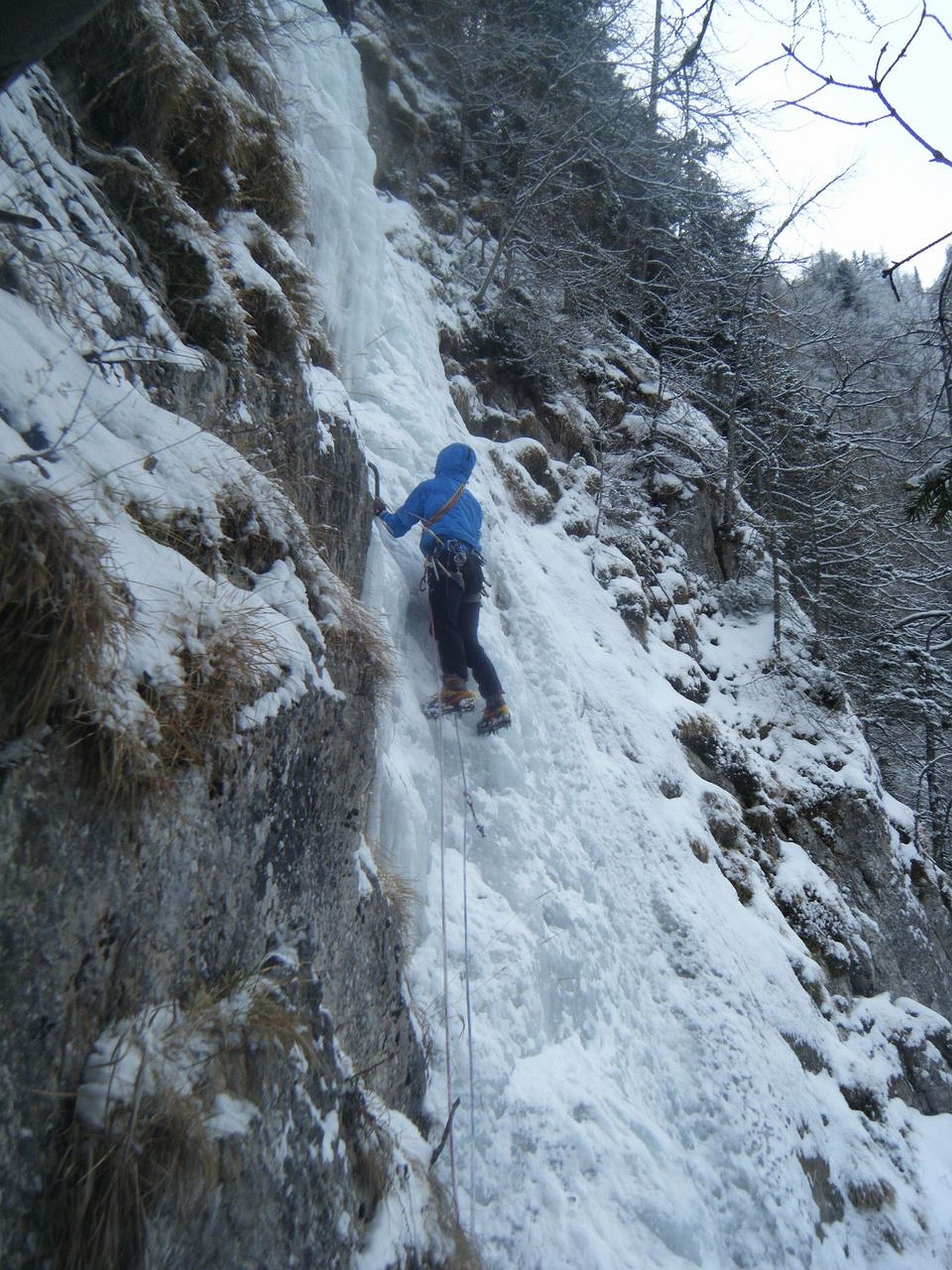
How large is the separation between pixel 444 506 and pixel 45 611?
3.72 m

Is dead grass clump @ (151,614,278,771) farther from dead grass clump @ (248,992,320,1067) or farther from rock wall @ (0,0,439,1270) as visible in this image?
dead grass clump @ (248,992,320,1067)

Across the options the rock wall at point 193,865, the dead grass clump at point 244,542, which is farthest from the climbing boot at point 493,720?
the dead grass clump at point 244,542

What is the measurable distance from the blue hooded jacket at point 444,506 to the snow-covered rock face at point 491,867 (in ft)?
0.69

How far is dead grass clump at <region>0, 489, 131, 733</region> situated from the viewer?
1.75 meters

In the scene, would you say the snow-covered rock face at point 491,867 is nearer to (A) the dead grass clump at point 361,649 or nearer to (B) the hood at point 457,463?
(A) the dead grass clump at point 361,649

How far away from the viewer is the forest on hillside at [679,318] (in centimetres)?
1012

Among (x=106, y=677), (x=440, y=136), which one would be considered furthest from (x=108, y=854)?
(x=440, y=136)

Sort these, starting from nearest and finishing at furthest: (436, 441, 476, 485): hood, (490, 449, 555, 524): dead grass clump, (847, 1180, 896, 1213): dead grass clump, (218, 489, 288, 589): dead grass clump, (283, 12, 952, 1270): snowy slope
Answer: (218, 489, 288, 589): dead grass clump < (283, 12, 952, 1270): snowy slope < (847, 1180, 896, 1213): dead grass clump < (436, 441, 476, 485): hood < (490, 449, 555, 524): dead grass clump

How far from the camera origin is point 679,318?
41.0ft

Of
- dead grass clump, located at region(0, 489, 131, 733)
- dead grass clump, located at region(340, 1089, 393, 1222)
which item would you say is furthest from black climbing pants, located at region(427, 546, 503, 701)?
dead grass clump, located at region(0, 489, 131, 733)

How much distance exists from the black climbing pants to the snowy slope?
0.73ft

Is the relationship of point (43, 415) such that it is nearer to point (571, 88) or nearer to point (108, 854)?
point (108, 854)

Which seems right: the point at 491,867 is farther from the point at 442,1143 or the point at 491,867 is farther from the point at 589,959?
the point at 442,1143

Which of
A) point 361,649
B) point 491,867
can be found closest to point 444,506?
point 361,649
